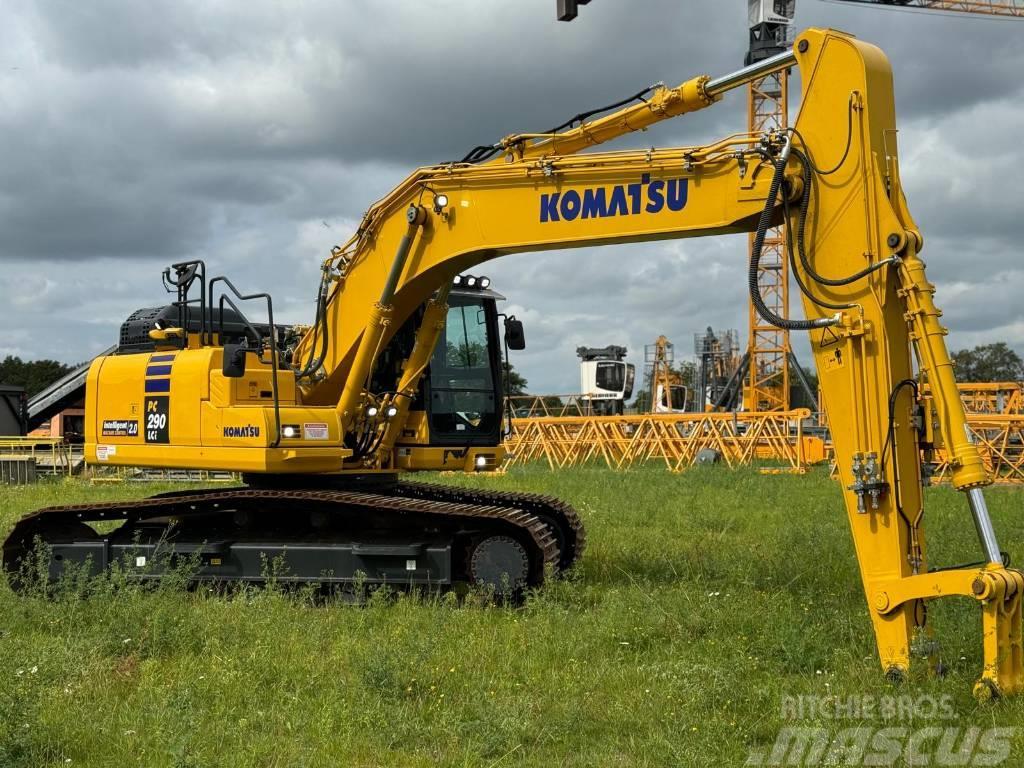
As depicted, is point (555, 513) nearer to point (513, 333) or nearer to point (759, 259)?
point (513, 333)

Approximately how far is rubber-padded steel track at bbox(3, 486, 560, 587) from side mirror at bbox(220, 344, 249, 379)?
1.23 meters

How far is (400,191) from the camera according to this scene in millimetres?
10414

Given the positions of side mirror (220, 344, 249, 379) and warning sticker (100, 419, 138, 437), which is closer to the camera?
side mirror (220, 344, 249, 379)

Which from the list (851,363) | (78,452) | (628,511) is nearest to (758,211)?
(851,363)

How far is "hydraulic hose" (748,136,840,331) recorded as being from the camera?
751 cm

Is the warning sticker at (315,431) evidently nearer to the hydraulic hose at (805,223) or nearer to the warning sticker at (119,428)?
the warning sticker at (119,428)

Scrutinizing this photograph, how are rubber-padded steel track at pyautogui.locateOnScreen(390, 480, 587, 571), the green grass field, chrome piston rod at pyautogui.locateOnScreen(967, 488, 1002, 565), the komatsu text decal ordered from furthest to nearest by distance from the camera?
1. rubber-padded steel track at pyautogui.locateOnScreen(390, 480, 587, 571)
2. the komatsu text decal
3. chrome piston rod at pyautogui.locateOnScreen(967, 488, 1002, 565)
4. the green grass field

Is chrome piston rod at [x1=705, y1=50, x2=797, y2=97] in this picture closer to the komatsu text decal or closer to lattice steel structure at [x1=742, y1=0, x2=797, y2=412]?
the komatsu text decal

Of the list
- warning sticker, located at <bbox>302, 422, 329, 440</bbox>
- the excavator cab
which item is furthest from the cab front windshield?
warning sticker, located at <bbox>302, 422, 329, 440</bbox>

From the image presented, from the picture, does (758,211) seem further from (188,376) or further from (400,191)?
(188,376)

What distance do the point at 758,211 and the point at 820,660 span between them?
334 centimetres

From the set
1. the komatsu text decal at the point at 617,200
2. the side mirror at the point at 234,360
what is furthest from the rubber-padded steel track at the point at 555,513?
the komatsu text decal at the point at 617,200

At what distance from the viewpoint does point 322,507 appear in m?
10.6

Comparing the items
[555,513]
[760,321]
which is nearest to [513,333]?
[555,513]
